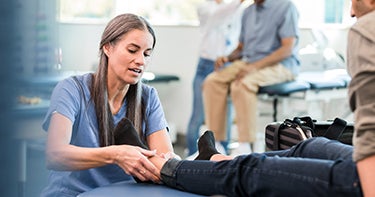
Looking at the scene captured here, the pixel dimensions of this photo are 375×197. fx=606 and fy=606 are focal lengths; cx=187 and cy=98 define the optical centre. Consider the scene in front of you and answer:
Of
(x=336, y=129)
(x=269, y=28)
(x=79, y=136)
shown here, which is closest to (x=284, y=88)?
(x=269, y=28)

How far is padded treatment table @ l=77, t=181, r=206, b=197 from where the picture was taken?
1.73m

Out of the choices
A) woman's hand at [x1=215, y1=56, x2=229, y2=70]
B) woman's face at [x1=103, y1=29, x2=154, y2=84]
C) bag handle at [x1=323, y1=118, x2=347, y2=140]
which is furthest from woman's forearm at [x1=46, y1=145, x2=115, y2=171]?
woman's hand at [x1=215, y1=56, x2=229, y2=70]

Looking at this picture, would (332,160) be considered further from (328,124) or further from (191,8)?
(191,8)

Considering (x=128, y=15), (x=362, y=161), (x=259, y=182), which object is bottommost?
(x=259, y=182)

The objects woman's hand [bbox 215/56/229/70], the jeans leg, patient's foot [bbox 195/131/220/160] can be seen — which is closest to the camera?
the jeans leg

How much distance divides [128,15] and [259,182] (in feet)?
2.43

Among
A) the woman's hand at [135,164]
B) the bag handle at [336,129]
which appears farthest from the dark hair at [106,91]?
the bag handle at [336,129]

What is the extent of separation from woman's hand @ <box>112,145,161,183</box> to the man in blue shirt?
2.27 m

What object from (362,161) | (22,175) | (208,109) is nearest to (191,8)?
(208,109)

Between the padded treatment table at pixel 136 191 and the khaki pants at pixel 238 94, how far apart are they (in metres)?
2.31

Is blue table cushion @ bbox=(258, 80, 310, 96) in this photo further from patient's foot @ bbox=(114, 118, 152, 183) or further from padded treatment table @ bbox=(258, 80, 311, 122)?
patient's foot @ bbox=(114, 118, 152, 183)

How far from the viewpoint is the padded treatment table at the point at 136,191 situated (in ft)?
5.69

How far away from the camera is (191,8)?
212 inches

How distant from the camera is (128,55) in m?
2.04
